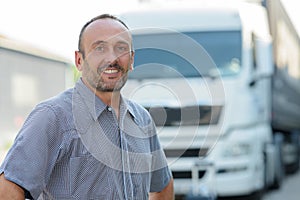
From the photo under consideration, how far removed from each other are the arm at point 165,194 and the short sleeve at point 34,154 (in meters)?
0.63

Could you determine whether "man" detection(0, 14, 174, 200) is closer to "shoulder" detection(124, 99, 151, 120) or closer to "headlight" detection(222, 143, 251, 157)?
"shoulder" detection(124, 99, 151, 120)

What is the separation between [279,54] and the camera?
13508 millimetres

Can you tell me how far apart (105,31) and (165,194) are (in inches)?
29.9

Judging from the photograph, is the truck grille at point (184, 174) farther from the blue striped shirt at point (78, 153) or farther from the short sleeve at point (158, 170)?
the blue striped shirt at point (78, 153)

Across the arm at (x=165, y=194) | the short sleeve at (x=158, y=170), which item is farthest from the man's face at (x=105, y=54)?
the arm at (x=165, y=194)

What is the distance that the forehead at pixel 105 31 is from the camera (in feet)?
7.31

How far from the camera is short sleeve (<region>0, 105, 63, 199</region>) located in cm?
204

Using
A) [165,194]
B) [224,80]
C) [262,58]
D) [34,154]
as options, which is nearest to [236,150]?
[224,80]

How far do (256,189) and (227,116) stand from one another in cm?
132

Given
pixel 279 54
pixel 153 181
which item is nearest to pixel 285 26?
pixel 279 54

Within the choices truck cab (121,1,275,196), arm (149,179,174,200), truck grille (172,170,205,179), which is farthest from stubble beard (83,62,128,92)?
truck grille (172,170,205,179)

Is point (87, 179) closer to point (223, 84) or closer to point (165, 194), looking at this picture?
point (165, 194)

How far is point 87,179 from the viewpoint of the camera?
2131 mm

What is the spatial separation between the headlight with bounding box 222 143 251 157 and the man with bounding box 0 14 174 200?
6152mm
